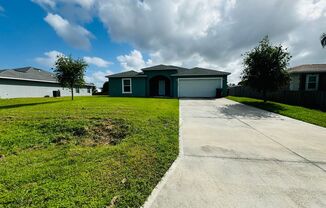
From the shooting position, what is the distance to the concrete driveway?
8.65 feet

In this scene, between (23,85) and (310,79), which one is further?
(23,85)

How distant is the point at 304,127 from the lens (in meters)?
7.29

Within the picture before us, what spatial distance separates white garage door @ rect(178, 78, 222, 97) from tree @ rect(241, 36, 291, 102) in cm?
666

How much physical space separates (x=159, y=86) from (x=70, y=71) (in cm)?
1171

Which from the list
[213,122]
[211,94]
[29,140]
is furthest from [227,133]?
[211,94]

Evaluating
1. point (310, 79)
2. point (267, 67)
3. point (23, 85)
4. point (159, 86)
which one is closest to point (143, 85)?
point (159, 86)

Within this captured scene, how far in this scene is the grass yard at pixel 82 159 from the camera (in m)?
2.64

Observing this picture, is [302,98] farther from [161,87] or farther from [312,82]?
[161,87]

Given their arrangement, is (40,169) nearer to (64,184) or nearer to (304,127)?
(64,184)

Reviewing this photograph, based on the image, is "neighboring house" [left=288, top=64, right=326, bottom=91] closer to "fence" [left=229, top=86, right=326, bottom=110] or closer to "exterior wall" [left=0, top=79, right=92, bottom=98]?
"fence" [left=229, top=86, right=326, bottom=110]

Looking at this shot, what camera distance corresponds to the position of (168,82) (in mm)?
22625

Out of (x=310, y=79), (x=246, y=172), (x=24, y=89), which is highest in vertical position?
(x=310, y=79)

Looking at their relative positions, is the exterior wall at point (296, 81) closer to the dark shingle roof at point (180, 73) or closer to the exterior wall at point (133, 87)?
the dark shingle roof at point (180, 73)

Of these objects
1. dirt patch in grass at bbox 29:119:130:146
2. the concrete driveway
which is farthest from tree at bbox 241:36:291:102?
dirt patch in grass at bbox 29:119:130:146
